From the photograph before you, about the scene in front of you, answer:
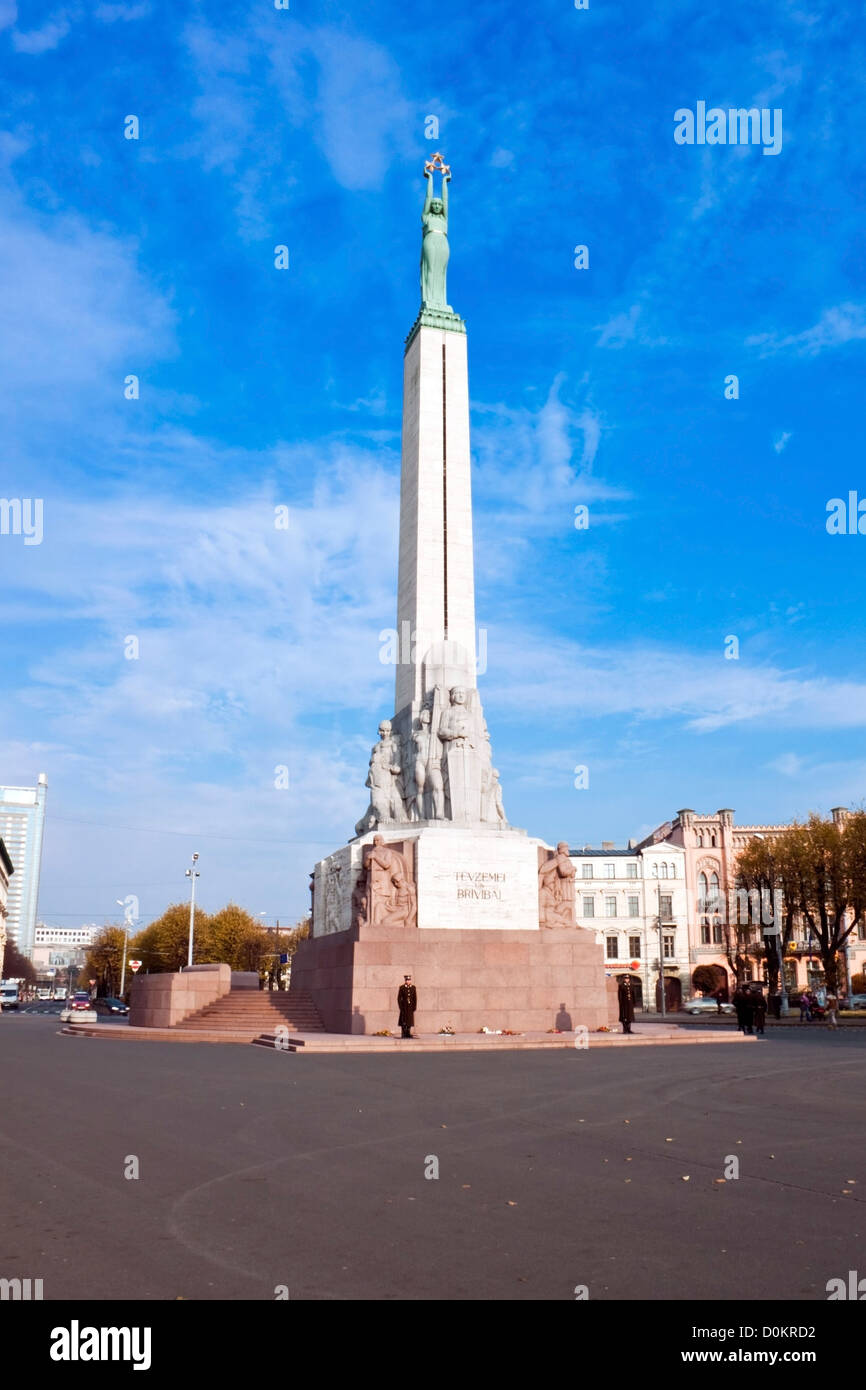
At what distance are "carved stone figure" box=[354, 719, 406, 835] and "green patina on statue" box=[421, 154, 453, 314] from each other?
50.3 feet

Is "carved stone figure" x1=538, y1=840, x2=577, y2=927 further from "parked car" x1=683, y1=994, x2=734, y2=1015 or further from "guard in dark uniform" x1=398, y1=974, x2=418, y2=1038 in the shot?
"parked car" x1=683, y1=994, x2=734, y2=1015

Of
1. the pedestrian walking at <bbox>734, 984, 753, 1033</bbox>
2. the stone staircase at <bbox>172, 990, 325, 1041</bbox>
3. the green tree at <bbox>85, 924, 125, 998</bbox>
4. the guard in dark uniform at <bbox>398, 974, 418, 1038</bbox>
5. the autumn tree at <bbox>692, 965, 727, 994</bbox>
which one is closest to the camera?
the guard in dark uniform at <bbox>398, 974, 418, 1038</bbox>

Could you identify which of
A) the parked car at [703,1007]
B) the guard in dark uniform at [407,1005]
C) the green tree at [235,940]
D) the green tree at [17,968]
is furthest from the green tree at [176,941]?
the green tree at [17,968]

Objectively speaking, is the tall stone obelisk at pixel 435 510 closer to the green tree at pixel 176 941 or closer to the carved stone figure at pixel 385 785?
the carved stone figure at pixel 385 785

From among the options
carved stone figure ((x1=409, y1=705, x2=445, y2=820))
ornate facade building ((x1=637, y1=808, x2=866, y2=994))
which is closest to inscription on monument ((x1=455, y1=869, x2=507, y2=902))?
carved stone figure ((x1=409, y1=705, x2=445, y2=820))

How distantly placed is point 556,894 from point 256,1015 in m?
8.85

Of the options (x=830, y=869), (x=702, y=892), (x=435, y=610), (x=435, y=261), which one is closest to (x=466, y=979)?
(x=435, y=610)

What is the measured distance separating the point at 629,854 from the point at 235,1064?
216 ft

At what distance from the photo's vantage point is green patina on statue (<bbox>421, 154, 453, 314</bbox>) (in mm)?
37375

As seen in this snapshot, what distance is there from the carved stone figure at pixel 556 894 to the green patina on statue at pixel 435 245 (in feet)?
63.6

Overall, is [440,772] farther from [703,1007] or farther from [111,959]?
[111,959]

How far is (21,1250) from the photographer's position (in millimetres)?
6219

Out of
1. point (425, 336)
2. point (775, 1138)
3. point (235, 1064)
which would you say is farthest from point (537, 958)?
point (425, 336)

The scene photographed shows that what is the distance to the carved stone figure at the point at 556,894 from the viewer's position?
29484 millimetres
